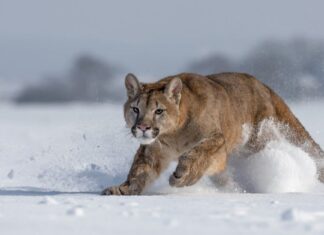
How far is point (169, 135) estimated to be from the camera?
8.59 metres

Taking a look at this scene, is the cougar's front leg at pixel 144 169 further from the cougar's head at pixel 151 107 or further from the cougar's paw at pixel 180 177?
the cougar's paw at pixel 180 177

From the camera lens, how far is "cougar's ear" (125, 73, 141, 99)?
28.2 ft

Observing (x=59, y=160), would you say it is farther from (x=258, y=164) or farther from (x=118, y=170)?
(x=258, y=164)

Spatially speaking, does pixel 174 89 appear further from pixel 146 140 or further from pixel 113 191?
pixel 113 191

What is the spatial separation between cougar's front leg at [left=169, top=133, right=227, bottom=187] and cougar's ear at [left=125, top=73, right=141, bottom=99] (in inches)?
31.9

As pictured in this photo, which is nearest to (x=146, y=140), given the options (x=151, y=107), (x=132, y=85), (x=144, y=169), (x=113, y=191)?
(x=151, y=107)

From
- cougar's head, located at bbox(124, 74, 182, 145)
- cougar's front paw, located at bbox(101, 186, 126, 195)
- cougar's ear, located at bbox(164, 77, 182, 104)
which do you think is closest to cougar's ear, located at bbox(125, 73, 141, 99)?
cougar's head, located at bbox(124, 74, 182, 145)

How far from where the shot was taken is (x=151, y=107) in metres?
8.41

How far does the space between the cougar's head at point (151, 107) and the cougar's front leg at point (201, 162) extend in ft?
1.16

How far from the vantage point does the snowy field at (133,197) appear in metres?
5.46

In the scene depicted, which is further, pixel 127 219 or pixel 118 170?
pixel 118 170

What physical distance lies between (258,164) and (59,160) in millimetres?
3203

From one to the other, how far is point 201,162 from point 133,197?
3.55 ft

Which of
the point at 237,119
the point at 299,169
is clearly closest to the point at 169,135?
the point at 237,119
